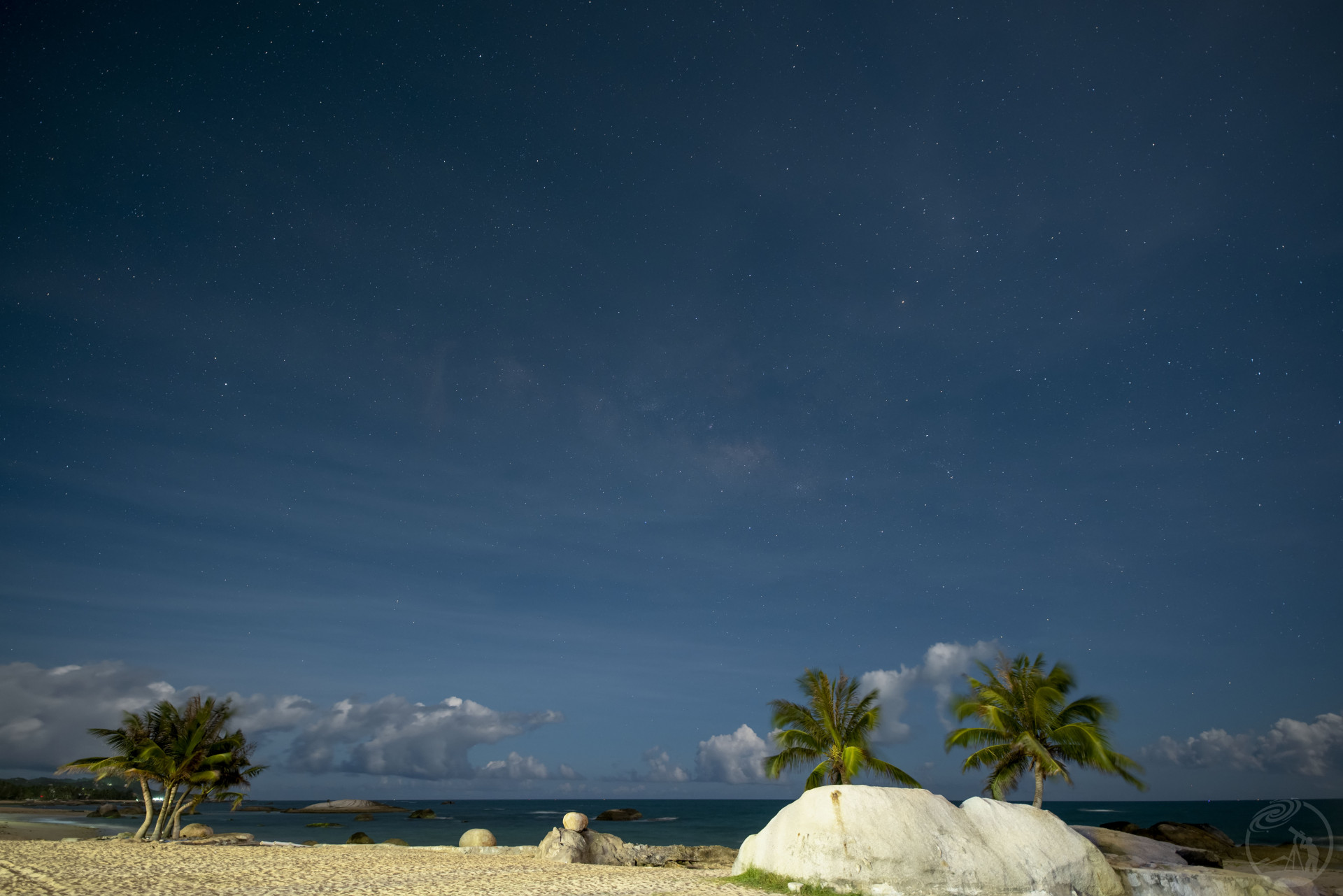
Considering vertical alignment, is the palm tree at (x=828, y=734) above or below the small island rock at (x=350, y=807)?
above

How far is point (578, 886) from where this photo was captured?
18.8 m

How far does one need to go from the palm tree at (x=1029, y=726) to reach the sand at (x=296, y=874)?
11.8 m

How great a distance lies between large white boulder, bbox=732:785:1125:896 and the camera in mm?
15805

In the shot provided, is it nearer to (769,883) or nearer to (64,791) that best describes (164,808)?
(769,883)

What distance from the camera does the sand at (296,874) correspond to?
17188 millimetres

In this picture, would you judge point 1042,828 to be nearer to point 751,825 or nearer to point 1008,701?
point 1008,701

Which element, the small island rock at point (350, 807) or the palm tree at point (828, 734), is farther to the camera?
the small island rock at point (350, 807)

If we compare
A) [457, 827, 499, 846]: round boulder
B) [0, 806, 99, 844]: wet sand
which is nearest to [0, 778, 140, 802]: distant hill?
[0, 806, 99, 844]: wet sand

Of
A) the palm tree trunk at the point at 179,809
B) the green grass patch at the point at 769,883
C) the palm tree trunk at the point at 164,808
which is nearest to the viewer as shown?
the green grass patch at the point at 769,883

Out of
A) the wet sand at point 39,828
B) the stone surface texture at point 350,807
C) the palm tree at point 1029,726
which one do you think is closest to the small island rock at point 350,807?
the stone surface texture at point 350,807

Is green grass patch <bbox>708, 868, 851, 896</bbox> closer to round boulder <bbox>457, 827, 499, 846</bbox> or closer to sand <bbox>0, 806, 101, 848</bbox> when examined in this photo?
round boulder <bbox>457, 827, 499, 846</bbox>

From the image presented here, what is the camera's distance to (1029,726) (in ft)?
86.2

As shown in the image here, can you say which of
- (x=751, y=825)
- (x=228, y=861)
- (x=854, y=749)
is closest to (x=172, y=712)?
(x=228, y=861)

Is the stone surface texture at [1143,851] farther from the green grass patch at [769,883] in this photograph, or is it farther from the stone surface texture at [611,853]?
the stone surface texture at [611,853]
